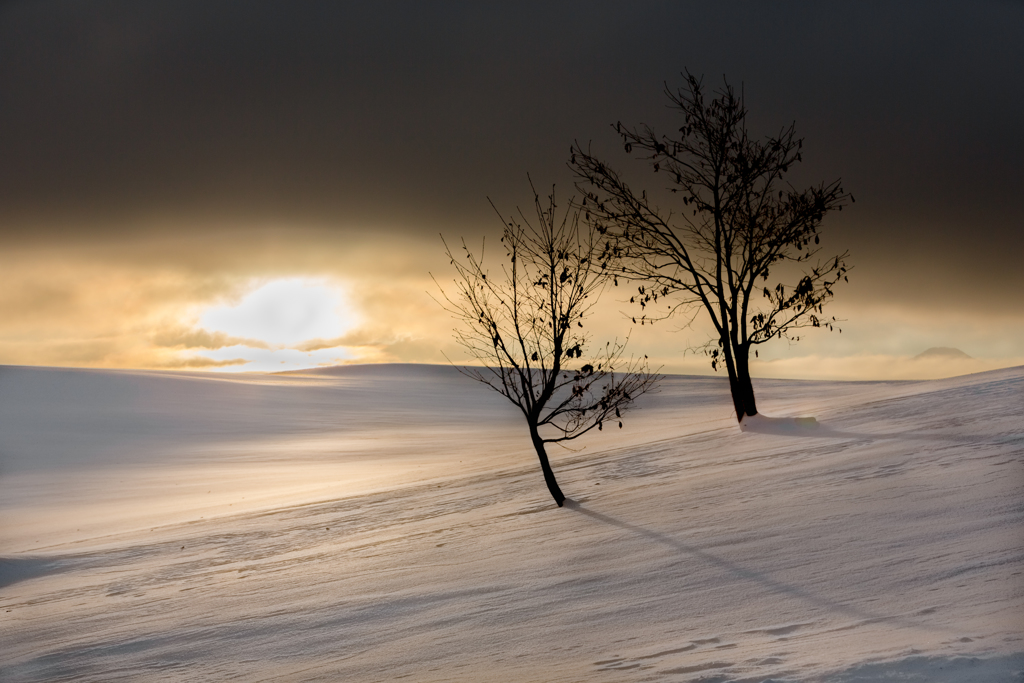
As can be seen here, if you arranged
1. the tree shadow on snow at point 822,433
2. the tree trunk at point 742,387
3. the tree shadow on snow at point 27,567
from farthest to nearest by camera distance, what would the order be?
the tree trunk at point 742,387 < the tree shadow on snow at point 27,567 < the tree shadow on snow at point 822,433

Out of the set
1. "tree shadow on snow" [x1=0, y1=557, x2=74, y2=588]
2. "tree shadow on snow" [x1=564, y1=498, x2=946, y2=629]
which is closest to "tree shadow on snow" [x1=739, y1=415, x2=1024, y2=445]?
A: "tree shadow on snow" [x1=564, y1=498, x2=946, y2=629]

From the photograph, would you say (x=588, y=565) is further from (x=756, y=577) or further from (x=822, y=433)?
(x=822, y=433)

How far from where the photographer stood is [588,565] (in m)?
6.79

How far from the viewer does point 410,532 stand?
9.34m

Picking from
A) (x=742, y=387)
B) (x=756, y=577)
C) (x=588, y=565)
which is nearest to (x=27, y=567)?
(x=588, y=565)

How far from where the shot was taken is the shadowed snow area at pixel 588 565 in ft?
15.4

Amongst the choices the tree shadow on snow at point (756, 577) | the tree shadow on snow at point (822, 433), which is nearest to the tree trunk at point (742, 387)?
the tree shadow on snow at point (822, 433)

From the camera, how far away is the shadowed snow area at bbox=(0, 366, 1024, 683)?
4.70m

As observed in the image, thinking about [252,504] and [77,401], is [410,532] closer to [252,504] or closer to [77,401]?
[252,504]

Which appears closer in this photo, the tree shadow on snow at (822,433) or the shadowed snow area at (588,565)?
the shadowed snow area at (588,565)

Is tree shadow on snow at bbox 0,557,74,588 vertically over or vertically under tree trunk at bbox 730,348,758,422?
under

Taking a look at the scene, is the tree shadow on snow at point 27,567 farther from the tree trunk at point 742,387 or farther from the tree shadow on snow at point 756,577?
the tree trunk at point 742,387

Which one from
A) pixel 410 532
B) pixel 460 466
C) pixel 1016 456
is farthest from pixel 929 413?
pixel 460 466

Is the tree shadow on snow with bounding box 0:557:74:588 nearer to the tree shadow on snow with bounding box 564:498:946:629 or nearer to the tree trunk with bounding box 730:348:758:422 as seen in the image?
the tree shadow on snow with bounding box 564:498:946:629
